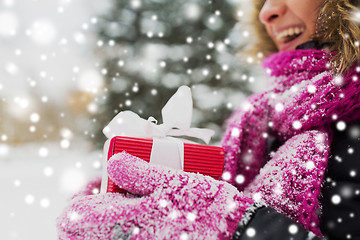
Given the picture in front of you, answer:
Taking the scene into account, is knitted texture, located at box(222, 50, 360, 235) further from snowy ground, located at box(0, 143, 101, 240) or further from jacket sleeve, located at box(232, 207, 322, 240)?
snowy ground, located at box(0, 143, 101, 240)

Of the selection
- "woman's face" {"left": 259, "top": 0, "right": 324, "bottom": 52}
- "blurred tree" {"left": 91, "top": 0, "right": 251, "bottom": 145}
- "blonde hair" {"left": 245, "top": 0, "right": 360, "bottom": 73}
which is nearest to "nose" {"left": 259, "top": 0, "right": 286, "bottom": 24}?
"woman's face" {"left": 259, "top": 0, "right": 324, "bottom": 52}

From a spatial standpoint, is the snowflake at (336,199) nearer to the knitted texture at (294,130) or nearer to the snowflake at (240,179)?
the knitted texture at (294,130)

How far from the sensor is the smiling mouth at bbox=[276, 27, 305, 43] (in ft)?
2.43

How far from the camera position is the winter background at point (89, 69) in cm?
138

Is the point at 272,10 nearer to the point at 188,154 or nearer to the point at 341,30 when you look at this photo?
the point at 341,30

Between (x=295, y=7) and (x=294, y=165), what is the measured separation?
14.6 inches

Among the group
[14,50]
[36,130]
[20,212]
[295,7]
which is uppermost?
[295,7]

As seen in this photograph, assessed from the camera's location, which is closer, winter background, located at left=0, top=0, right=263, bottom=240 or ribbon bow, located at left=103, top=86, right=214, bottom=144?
ribbon bow, located at left=103, top=86, right=214, bottom=144

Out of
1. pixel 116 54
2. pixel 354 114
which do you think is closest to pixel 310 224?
pixel 354 114

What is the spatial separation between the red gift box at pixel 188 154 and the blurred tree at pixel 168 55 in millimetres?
811

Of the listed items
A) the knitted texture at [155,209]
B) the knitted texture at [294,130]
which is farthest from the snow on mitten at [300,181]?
the knitted texture at [155,209]

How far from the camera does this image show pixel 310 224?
501 millimetres

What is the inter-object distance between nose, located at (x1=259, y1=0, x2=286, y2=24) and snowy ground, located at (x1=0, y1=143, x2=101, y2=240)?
→ 1.87 feet

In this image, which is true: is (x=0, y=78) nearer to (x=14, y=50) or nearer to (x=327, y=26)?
(x=14, y=50)
